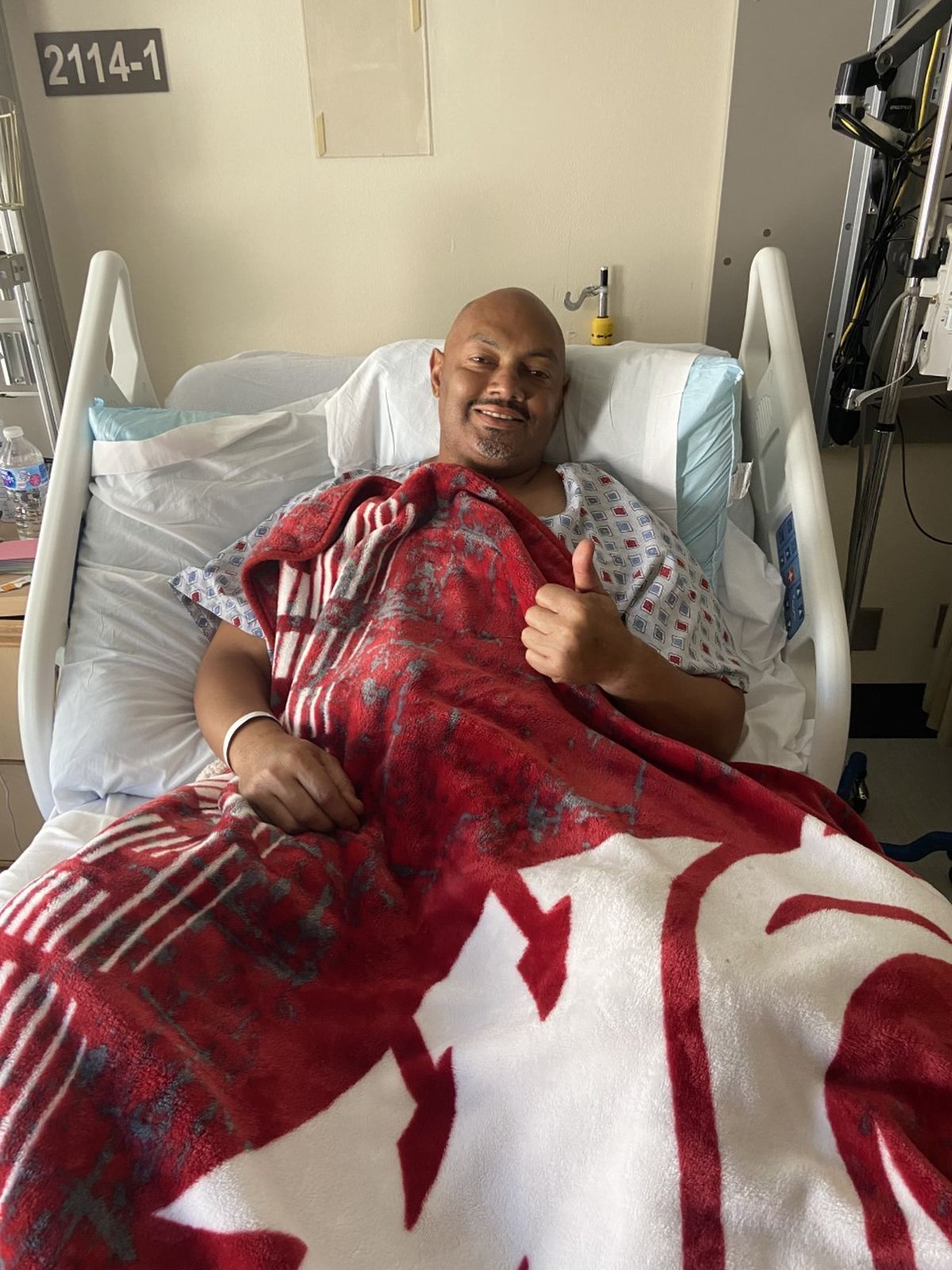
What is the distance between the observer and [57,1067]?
0.62m

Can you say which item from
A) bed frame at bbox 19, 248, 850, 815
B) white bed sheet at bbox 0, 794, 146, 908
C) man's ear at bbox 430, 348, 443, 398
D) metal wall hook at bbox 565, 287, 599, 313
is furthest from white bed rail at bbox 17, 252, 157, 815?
metal wall hook at bbox 565, 287, 599, 313

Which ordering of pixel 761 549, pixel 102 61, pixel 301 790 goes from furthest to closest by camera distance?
pixel 102 61
pixel 761 549
pixel 301 790

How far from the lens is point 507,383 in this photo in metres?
1.35

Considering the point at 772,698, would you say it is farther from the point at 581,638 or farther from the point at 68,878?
the point at 68,878

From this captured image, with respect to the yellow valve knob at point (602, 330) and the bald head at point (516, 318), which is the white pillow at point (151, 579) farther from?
the yellow valve knob at point (602, 330)

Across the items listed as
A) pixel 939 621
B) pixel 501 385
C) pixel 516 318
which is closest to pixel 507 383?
pixel 501 385

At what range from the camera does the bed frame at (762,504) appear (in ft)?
3.79

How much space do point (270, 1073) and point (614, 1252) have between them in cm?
29

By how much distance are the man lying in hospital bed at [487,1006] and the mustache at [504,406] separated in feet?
1.54

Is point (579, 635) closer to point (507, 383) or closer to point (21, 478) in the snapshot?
point (507, 383)

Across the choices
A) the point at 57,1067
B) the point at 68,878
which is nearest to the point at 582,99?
the point at 68,878

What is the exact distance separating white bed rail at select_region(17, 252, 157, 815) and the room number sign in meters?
0.46

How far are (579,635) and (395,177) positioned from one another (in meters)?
1.32

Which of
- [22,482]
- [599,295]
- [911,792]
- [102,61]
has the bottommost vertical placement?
[911,792]
